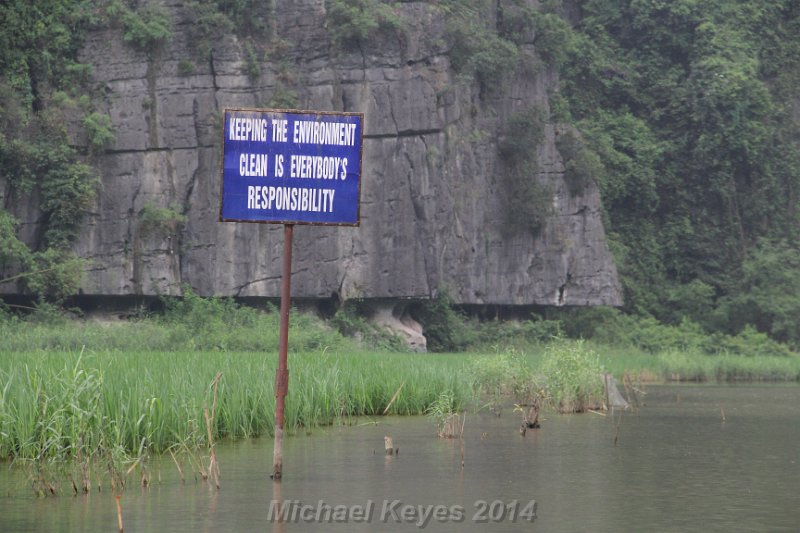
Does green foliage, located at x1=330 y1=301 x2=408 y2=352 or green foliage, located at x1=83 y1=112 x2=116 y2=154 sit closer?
green foliage, located at x1=83 y1=112 x2=116 y2=154

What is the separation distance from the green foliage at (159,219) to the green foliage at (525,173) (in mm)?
10086

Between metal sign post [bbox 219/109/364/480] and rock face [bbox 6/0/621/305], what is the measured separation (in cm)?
2225

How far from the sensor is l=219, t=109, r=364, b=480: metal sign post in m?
9.69

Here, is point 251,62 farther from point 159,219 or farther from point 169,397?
point 169,397

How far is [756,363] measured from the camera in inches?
1237

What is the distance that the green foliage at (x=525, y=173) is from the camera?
36281 millimetres

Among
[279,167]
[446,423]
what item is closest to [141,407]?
[279,167]

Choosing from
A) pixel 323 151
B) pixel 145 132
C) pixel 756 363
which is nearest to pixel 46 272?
pixel 145 132

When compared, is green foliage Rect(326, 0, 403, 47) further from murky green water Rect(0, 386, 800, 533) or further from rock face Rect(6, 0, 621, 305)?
murky green water Rect(0, 386, 800, 533)

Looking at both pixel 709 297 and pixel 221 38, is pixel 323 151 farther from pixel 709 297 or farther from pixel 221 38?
pixel 709 297

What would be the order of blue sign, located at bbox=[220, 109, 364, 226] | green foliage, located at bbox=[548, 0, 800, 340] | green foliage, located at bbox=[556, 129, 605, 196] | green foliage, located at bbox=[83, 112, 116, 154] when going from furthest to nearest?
green foliage, located at bbox=[548, 0, 800, 340] < green foliage, located at bbox=[556, 129, 605, 196] < green foliage, located at bbox=[83, 112, 116, 154] < blue sign, located at bbox=[220, 109, 364, 226]

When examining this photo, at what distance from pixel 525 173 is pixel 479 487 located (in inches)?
1085

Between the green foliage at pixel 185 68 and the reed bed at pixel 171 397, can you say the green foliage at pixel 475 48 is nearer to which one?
the green foliage at pixel 185 68

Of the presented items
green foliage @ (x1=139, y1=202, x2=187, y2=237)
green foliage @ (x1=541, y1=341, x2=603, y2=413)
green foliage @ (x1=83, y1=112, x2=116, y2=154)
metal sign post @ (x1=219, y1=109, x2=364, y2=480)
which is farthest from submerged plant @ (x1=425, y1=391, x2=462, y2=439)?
green foliage @ (x1=83, y1=112, x2=116, y2=154)
